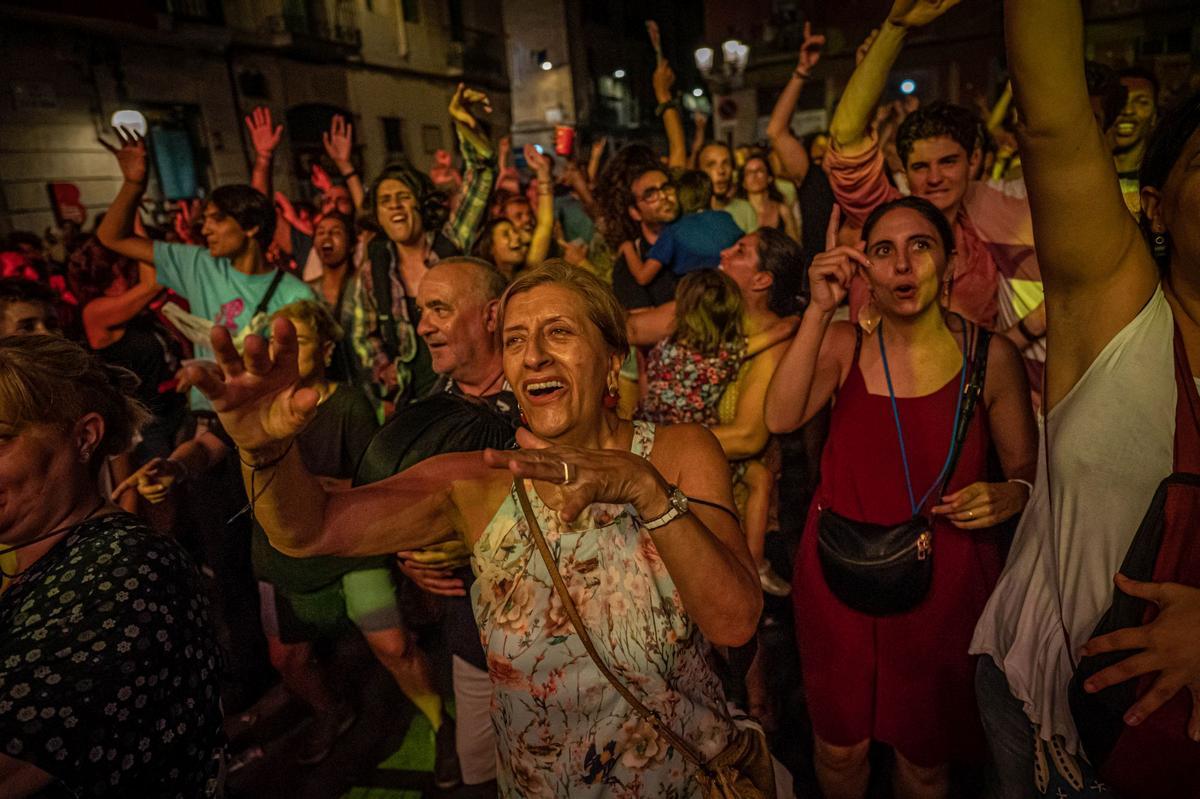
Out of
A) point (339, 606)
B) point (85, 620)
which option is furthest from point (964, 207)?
point (85, 620)

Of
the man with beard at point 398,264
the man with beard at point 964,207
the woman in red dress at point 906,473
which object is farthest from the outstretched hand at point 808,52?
the woman in red dress at point 906,473

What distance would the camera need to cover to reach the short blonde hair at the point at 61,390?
154 centimetres

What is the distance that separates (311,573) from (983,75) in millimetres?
32948

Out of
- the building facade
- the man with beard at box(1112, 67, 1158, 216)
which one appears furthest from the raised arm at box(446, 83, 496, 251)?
the building facade

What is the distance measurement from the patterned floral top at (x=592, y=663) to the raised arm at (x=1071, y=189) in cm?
90

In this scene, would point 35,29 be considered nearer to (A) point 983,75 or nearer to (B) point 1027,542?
(B) point 1027,542

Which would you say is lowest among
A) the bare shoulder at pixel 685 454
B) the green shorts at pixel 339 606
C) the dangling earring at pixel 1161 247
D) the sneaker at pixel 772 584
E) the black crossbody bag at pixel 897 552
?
the sneaker at pixel 772 584

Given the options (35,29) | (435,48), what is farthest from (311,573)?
(435,48)

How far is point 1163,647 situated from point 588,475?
3.10 feet

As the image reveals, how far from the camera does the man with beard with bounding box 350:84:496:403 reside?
3.88m

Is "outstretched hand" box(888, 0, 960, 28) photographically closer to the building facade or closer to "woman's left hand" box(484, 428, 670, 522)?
"woman's left hand" box(484, 428, 670, 522)

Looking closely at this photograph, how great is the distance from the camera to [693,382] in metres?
3.10

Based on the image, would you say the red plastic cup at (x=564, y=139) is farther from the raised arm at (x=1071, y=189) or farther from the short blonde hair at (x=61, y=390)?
the raised arm at (x=1071, y=189)

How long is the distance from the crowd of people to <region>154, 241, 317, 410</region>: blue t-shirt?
0.17ft
